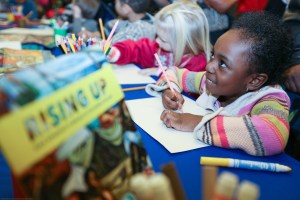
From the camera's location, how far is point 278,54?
28.8 inches

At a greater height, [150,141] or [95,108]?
[95,108]

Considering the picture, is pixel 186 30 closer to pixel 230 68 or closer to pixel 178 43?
pixel 178 43

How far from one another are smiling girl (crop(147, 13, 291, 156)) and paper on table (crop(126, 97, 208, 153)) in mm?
18

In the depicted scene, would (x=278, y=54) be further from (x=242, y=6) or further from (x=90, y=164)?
(x=242, y=6)

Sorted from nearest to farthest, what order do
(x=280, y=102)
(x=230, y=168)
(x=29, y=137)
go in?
(x=29, y=137), (x=230, y=168), (x=280, y=102)

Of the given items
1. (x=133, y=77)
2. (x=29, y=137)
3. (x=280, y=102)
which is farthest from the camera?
(x=133, y=77)

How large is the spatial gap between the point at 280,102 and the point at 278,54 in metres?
0.13

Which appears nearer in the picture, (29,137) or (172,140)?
(29,137)

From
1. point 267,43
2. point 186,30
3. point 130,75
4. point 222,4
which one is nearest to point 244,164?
point 267,43

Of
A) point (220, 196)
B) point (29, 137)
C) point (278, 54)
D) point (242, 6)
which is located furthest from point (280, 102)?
point (242, 6)

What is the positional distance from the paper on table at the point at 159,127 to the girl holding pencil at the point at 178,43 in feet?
1.21

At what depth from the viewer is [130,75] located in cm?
111

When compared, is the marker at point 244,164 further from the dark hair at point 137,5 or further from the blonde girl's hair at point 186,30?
the dark hair at point 137,5

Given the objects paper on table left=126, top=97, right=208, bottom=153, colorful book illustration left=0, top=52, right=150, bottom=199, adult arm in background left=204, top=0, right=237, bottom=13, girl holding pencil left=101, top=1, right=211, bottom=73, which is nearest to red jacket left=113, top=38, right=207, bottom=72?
girl holding pencil left=101, top=1, right=211, bottom=73
